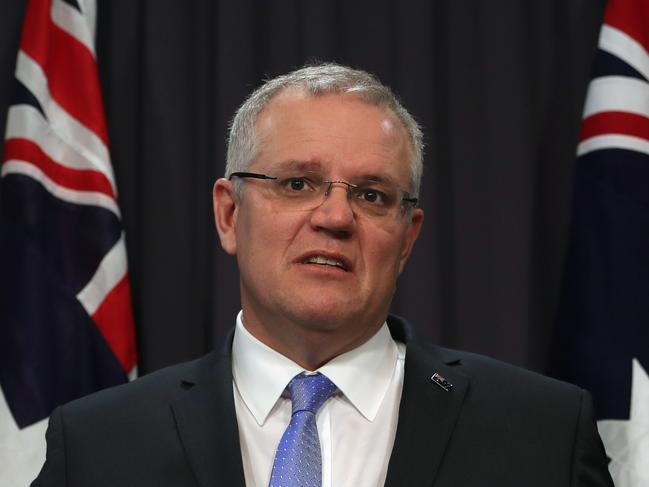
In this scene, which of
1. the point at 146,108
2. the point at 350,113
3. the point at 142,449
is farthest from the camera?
the point at 146,108

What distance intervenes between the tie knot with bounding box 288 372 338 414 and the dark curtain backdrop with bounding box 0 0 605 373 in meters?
1.11

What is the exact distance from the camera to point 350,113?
1.89 meters

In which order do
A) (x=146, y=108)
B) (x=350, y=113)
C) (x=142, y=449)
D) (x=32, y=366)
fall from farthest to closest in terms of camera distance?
(x=146, y=108) < (x=32, y=366) < (x=350, y=113) < (x=142, y=449)

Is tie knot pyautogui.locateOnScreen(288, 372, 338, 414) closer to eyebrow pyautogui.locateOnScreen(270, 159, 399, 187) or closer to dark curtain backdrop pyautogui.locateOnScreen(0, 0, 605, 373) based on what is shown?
eyebrow pyautogui.locateOnScreen(270, 159, 399, 187)

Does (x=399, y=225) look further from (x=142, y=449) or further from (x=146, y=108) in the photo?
(x=146, y=108)

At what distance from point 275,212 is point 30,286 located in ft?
3.63

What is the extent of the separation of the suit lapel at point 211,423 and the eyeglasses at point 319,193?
37 centimetres

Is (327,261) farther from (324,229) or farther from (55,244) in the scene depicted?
(55,244)

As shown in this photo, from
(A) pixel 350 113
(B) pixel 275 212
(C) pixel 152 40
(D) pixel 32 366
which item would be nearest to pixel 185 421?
(B) pixel 275 212

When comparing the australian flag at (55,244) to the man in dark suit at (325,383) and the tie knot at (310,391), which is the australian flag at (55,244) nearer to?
the man in dark suit at (325,383)

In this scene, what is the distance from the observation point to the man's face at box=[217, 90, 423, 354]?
1761 millimetres

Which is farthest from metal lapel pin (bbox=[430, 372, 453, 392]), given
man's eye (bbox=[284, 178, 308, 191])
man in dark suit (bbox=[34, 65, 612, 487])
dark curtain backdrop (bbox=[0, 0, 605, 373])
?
dark curtain backdrop (bbox=[0, 0, 605, 373])

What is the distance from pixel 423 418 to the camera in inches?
69.6

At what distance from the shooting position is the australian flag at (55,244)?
8.57 ft
